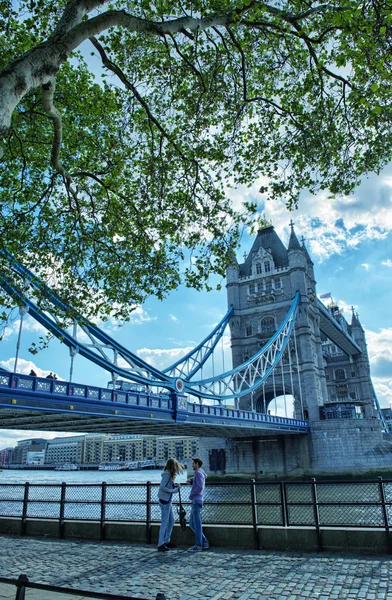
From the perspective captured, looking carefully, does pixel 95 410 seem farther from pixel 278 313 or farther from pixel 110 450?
pixel 110 450

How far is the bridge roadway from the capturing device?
17.0 meters

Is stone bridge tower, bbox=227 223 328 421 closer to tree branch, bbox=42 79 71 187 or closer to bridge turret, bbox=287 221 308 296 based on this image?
bridge turret, bbox=287 221 308 296

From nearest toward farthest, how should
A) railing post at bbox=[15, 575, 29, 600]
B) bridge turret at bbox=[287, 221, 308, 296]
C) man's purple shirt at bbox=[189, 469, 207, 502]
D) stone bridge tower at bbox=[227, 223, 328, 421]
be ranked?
railing post at bbox=[15, 575, 29, 600] → man's purple shirt at bbox=[189, 469, 207, 502] → stone bridge tower at bbox=[227, 223, 328, 421] → bridge turret at bbox=[287, 221, 308, 296]

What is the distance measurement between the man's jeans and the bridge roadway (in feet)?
35.0

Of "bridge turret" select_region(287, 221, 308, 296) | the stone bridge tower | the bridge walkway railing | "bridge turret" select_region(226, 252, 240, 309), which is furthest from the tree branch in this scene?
"bridge turret" select_region(226, 252, 240, 309)

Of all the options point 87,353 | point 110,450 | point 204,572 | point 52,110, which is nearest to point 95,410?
point 87,353

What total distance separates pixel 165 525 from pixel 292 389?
41066 mm

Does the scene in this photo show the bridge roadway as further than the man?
Yes

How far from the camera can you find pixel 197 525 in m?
7.32

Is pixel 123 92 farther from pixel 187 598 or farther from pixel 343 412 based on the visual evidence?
pixel 343 412

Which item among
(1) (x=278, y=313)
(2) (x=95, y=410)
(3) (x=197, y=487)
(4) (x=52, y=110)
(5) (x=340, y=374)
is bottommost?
(3) (x=197, y=487)

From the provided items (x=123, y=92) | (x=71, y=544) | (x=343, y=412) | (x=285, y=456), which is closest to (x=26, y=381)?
(x=71, y=544)

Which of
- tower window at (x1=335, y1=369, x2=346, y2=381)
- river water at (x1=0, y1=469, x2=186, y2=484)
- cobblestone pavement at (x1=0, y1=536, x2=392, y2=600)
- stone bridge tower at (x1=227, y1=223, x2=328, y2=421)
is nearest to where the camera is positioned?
cobblestone pavement at (x1=0, y1=536, x2=392, y2=600)

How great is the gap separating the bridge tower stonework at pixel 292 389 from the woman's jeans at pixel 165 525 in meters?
33.9
